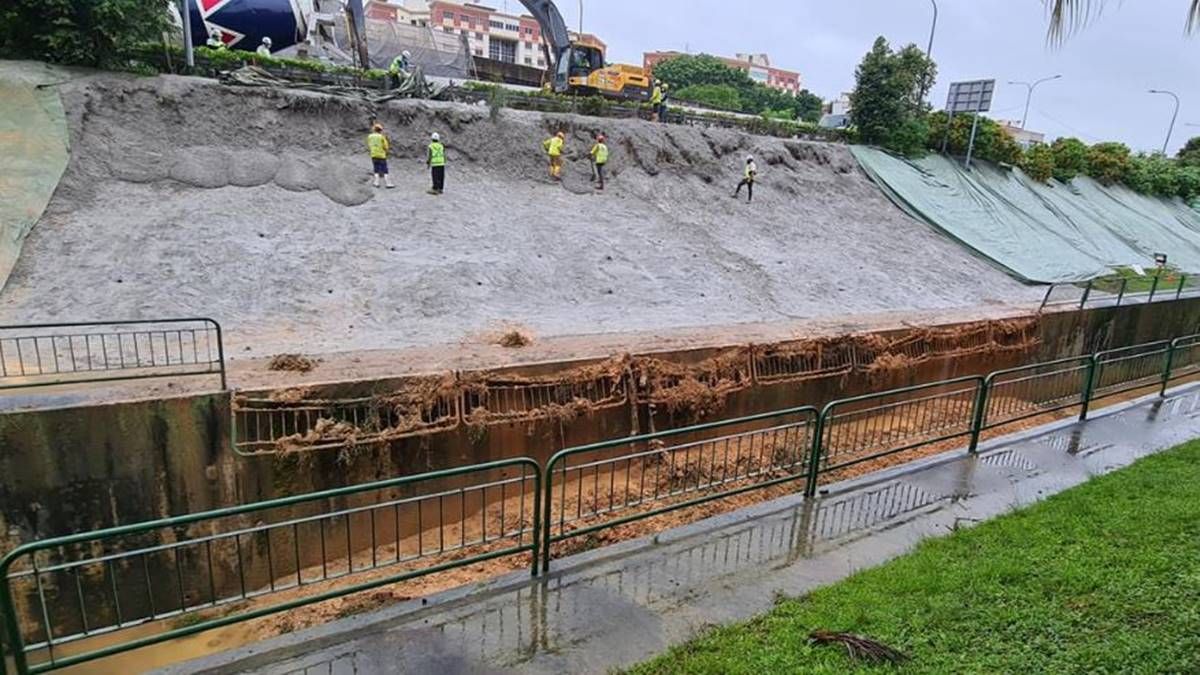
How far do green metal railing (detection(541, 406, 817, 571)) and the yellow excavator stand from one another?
19080 mm

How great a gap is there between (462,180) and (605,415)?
9776mm

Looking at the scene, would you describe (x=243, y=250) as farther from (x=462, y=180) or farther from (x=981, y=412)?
(x=981, y=412)

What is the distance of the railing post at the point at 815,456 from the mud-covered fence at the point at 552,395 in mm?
3504

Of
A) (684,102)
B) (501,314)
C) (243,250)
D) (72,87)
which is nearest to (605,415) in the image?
(501,314)

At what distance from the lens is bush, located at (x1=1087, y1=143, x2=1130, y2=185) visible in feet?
109

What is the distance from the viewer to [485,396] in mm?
8266

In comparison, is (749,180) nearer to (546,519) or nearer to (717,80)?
(546,519)

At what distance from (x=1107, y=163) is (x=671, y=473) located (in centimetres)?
3870

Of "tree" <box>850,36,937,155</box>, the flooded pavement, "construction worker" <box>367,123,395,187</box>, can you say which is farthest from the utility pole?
"tree" <box>850,36,937,155</box>

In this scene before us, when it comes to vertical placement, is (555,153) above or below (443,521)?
above

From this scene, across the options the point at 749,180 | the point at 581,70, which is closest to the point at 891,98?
the point at 749,180

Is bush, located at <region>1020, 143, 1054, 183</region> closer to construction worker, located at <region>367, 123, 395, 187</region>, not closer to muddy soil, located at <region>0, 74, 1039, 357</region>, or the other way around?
muddy soil, located at <region>0, 74, 1039, 357</region>

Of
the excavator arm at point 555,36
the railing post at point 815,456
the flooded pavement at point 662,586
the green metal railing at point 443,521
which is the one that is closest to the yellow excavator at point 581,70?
the excavator arm at point 555,36

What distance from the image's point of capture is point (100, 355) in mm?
8109
